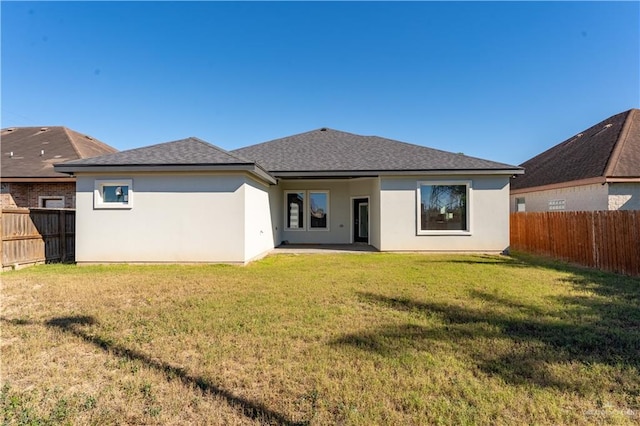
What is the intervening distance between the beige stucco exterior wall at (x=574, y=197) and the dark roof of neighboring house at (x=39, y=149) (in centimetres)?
2231

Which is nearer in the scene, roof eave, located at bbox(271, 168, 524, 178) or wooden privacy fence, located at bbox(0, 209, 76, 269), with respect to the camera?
wooden privacy fence, located at bbox(0, 209, 76, 269)

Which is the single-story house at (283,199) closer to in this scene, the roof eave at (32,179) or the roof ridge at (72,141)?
the roof eave at (32,179)

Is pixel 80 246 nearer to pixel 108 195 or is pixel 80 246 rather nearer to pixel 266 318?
pixel 108 195

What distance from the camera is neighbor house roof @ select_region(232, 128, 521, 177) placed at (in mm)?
12609

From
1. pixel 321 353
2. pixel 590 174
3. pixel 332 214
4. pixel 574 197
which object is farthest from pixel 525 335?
pixel 574 197

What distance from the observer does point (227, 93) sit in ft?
55.9

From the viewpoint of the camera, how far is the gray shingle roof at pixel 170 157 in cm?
974

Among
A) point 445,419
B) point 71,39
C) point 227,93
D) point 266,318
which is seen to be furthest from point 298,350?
point 227,93

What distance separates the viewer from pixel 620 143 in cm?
1419

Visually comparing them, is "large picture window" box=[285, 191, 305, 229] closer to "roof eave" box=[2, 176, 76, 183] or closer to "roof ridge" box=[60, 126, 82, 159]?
"roof eave" box=[2, 176, 76, 183]

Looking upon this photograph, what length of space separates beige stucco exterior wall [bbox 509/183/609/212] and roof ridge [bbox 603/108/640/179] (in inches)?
27.5

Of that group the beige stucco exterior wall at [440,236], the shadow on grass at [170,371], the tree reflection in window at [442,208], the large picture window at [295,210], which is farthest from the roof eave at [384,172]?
the shadow on grass at [170,371]

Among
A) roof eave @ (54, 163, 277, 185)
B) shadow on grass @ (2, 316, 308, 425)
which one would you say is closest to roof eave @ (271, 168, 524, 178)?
roof eave @ (54, 163, 277, 185)

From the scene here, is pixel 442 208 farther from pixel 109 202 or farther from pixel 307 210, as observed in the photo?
pixel 109 202
